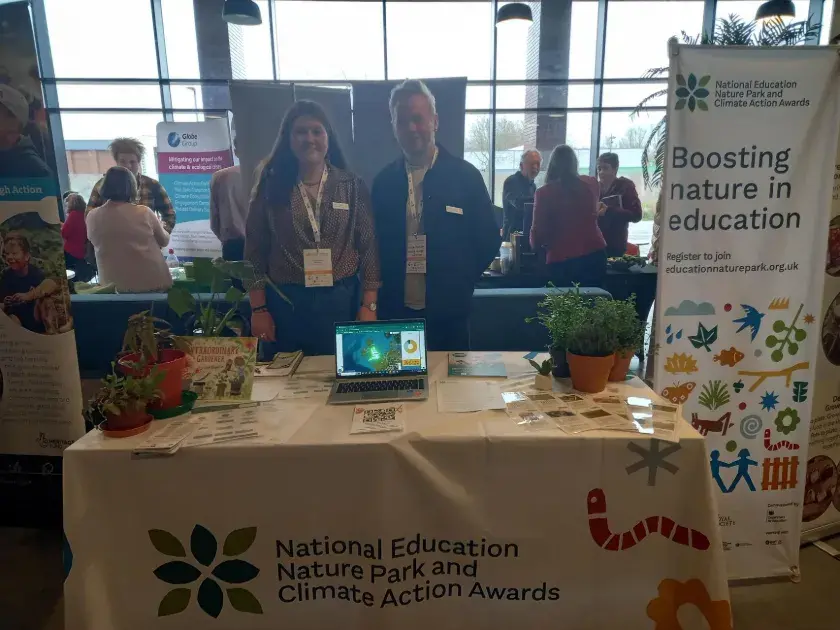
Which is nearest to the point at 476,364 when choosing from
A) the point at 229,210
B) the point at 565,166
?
the point at 229,210

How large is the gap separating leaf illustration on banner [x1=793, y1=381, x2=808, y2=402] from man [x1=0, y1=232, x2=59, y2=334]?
2872mm

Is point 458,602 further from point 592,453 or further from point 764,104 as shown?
point 764,104

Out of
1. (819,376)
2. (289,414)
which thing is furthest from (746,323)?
(289,414)

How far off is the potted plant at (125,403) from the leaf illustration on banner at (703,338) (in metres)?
1.79

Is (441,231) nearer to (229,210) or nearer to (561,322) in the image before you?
(561,322)

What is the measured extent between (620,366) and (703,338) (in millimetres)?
371

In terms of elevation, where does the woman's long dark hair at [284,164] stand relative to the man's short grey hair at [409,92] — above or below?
below

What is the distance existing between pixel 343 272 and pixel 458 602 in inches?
56.4

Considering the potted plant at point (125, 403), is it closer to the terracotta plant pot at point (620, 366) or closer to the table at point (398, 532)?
the table at point (398, 532)

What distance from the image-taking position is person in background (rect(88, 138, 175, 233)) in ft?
13.2

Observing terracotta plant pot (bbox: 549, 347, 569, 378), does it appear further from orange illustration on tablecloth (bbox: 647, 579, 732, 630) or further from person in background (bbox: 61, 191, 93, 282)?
person in background (bbox: 61, 191, 93, 282)

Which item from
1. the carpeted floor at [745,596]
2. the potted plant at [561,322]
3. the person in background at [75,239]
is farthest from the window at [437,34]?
the carpeted floor at [745,596]

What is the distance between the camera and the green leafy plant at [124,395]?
1404 mm

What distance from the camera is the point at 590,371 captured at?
1.63 m
